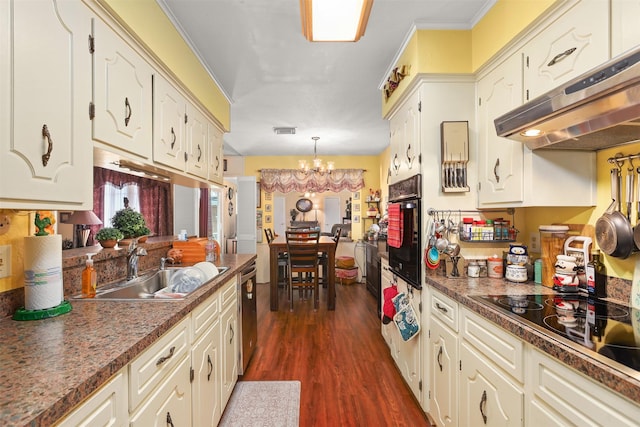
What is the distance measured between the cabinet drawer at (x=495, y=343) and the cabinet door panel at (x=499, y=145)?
745 mm

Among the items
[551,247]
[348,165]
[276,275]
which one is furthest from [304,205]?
[551,247]

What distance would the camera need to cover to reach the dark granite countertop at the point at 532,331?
766 millimetres

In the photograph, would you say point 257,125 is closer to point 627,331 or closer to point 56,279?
point 56,279

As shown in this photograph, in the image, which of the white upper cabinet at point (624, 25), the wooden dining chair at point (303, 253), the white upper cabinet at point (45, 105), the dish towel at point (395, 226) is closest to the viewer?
the white upper cabinet at point (45, 105)

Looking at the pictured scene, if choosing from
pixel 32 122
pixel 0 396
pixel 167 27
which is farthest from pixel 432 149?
pixel 0 396

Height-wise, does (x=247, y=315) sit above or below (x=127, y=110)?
below

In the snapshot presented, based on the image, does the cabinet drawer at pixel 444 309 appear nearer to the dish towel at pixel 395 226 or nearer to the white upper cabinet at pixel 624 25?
the dish towel at pixel 395 226

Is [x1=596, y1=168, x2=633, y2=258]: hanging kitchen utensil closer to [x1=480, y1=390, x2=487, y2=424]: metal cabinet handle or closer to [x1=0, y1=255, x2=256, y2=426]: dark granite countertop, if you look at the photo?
[x1=480, y1=390, x2=487, y2=424]: metal cabinet handle

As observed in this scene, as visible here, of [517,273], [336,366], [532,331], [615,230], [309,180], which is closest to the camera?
[532,331]

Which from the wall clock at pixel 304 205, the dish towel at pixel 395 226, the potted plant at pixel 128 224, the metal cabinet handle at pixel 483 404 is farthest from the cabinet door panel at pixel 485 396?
the wall clock at pixel 304 205

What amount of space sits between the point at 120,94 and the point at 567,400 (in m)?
2.07

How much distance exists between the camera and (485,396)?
1.33 metres

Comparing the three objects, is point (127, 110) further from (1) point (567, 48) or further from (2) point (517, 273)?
(2) point (517, 273)

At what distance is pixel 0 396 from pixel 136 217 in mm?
1669
